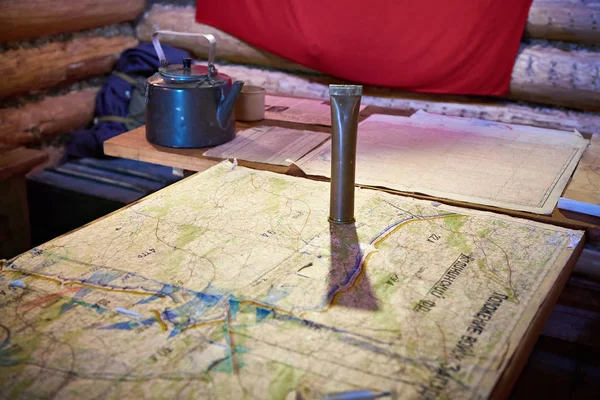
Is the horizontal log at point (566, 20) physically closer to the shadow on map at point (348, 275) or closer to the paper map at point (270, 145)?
the paper map at point (270, 145)

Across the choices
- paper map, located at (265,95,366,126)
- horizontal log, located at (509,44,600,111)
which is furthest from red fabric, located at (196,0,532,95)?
paper map, located at (265,95,366,126)

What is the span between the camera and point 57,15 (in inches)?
118

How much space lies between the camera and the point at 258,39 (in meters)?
3.15

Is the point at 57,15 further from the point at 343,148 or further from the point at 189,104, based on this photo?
the point at 343,148

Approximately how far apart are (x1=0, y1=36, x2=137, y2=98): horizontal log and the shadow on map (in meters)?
2.16

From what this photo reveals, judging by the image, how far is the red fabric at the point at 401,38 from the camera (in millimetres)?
2646

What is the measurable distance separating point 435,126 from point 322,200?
2.60 feet

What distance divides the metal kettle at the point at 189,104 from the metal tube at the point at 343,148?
1.96ft

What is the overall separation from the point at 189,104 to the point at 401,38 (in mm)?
1348

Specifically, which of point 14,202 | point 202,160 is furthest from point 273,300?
point 14,202

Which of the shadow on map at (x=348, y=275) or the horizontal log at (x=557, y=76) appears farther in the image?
the horizontal log at (x=557, y=76)

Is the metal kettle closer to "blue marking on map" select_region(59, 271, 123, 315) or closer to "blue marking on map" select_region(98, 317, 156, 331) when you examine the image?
"blue marking on map" select_region(59, 271, 123, 315)

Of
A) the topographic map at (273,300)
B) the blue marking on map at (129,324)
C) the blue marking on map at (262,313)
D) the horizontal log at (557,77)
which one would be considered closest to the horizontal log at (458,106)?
the horizontal log at (557,77)

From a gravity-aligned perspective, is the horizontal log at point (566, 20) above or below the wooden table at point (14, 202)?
above
